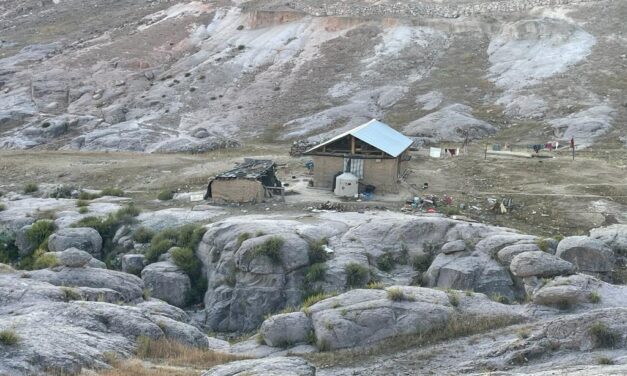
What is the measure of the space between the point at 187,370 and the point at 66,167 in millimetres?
42453

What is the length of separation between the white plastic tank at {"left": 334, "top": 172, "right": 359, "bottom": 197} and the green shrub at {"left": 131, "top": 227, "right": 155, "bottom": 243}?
1198cm

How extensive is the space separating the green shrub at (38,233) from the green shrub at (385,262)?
1814 cm

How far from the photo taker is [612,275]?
29375 millimetres

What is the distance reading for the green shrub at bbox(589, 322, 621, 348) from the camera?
16.5 meters

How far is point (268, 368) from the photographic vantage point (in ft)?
48.9

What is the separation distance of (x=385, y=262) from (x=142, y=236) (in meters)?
13.4

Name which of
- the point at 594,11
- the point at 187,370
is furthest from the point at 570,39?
the point at 187,370

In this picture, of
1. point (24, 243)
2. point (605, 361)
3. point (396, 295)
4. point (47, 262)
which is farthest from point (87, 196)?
point (605, 361)

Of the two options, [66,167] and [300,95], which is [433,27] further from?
[66,167]

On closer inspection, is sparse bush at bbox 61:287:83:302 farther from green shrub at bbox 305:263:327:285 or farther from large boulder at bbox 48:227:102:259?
large boulder at bbox 48:227:102:259

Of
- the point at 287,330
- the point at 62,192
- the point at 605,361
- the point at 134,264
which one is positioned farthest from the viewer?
the point at 62,192

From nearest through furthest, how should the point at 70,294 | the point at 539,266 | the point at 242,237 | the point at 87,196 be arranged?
the point at 70,294
the point at 539,266
the point at 242,237
the point at 87,196

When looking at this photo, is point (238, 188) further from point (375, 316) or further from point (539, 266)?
point (375, 316)

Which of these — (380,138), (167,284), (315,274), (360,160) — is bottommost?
(167,284)
